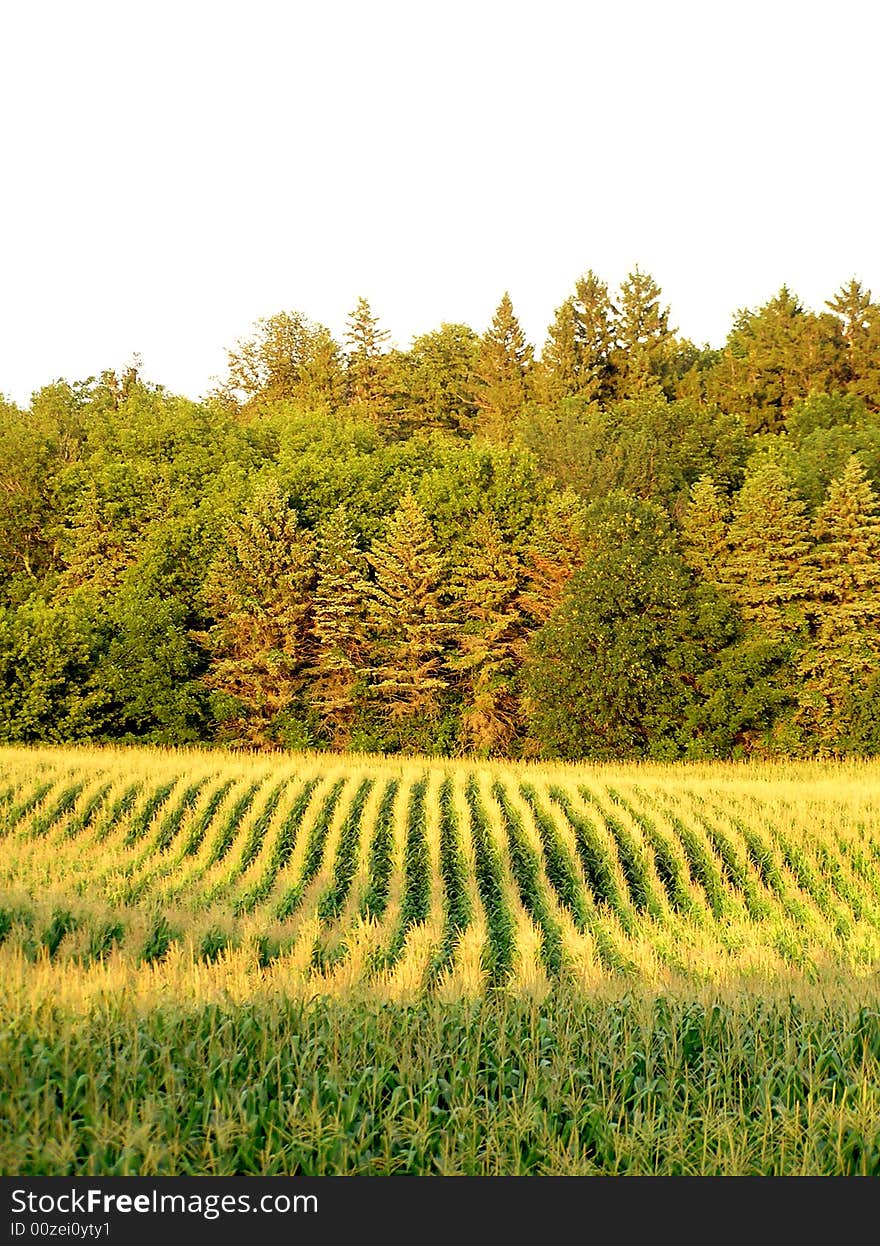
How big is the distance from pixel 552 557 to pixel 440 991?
29.2 metres

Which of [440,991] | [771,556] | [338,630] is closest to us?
[440,991]

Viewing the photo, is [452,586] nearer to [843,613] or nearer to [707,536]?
[707,536]

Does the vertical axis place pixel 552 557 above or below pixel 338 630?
above

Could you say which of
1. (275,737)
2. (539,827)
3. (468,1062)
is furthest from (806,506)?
(468,1062)

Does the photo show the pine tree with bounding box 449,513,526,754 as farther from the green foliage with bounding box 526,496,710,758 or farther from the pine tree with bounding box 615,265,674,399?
the pine tree with bounding box 615,265,674,399

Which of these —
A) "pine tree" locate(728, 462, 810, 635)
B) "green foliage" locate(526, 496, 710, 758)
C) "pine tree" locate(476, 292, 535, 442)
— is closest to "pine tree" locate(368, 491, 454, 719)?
"green foliage" locate(526, 496, 710, 758)

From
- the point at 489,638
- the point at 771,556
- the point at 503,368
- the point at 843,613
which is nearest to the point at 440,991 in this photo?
the point at 489,638

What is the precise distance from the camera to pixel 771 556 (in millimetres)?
35719

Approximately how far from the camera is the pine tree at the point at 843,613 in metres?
33.8

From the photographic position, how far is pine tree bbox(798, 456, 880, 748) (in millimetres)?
33781

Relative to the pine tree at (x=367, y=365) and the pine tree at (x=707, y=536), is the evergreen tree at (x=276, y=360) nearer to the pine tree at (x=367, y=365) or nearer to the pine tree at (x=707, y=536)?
the pine tree at (x=367, y=365)

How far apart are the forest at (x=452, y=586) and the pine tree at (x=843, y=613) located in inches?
3.6

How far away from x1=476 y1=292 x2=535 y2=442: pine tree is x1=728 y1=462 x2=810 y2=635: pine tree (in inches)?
874

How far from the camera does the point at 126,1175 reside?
17.1 feet
